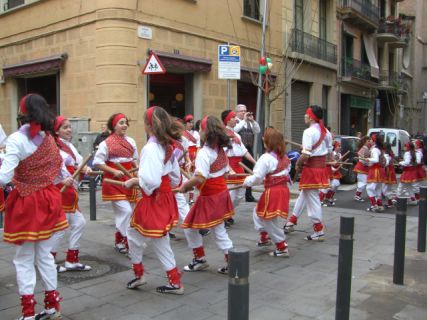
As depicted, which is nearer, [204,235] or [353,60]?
[204,235]

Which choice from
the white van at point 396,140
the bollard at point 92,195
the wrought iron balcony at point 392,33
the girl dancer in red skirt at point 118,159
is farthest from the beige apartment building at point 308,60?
the girl dancer in red skirt at point 118,159

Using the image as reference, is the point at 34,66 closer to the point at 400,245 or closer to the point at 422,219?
the point at 422,219

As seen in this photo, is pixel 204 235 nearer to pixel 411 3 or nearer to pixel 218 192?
pixel 218 192

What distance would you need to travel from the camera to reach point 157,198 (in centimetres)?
482

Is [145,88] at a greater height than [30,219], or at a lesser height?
greater

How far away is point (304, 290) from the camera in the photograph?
5199 mm

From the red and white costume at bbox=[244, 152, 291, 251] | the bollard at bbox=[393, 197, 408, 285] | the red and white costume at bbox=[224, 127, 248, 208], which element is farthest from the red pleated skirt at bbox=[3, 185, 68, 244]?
the red and white costume at bbox=[224, 127, 248, 208]

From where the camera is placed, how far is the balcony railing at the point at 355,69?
87.0 ft

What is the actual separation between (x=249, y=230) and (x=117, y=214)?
8.91 ft

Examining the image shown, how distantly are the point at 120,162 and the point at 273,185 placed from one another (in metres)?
2.00

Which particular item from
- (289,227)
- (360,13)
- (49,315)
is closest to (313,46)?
(360,13)

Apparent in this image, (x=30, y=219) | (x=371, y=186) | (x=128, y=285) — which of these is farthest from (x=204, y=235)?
(x=371, y=186)

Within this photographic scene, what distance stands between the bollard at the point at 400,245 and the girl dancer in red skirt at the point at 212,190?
73.0 inches

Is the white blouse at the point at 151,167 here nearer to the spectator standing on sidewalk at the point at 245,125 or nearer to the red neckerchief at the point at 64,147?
the red neckerchief at the point at 64,147
